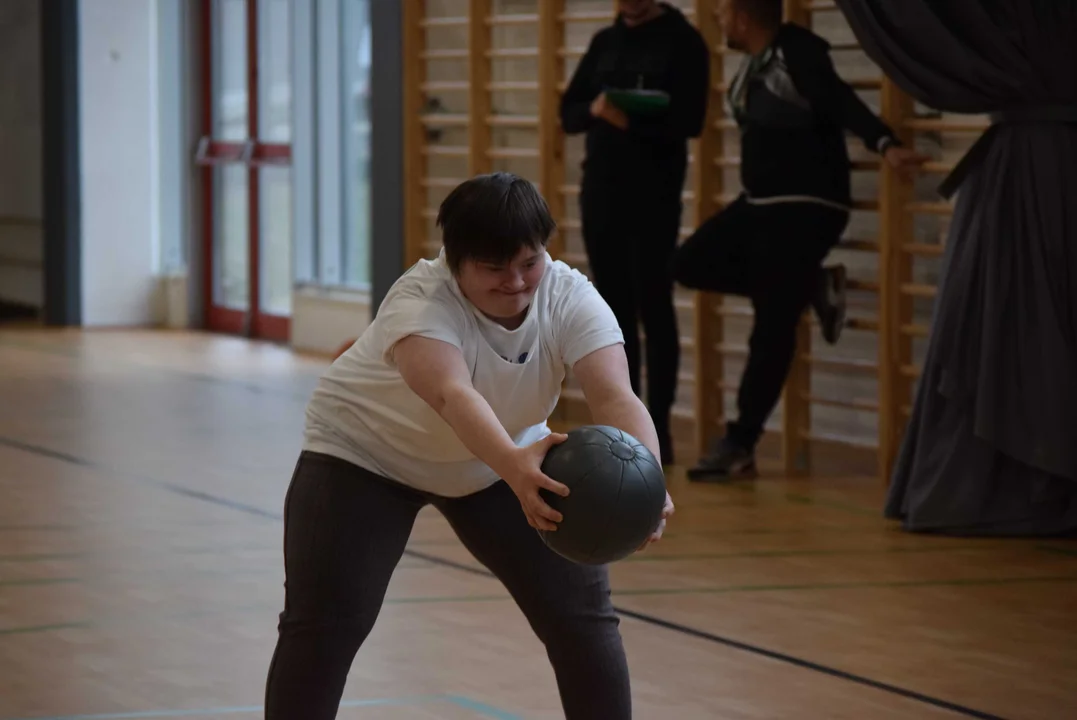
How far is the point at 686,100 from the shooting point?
5859mm

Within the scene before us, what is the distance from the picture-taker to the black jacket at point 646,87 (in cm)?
586

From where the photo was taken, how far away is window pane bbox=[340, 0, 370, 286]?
31.8 ft

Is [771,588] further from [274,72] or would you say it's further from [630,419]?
[274,72]

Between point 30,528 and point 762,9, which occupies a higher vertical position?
point 762,9

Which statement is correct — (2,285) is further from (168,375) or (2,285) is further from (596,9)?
(596,9)

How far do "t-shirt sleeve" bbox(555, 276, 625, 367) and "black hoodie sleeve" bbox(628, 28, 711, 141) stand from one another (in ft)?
11.3

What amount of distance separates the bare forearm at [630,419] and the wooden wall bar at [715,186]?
11.1 ft

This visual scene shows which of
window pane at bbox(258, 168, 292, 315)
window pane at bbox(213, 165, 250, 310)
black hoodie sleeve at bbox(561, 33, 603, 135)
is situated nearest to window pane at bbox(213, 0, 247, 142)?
window pane at bbox(213, 165, 250, 310)

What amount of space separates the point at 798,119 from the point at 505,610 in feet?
7.00

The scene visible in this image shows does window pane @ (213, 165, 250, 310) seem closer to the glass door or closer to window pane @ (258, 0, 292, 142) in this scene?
the glass door

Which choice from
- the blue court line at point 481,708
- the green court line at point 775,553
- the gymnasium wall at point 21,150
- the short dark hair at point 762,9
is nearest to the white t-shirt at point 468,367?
the blue court line at point 481,708

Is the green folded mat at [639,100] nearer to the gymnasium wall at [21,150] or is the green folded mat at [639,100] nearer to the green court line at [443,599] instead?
the green court line at [443,599]

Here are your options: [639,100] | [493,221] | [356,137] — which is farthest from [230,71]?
[493,221]

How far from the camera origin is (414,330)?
7.83 ft
